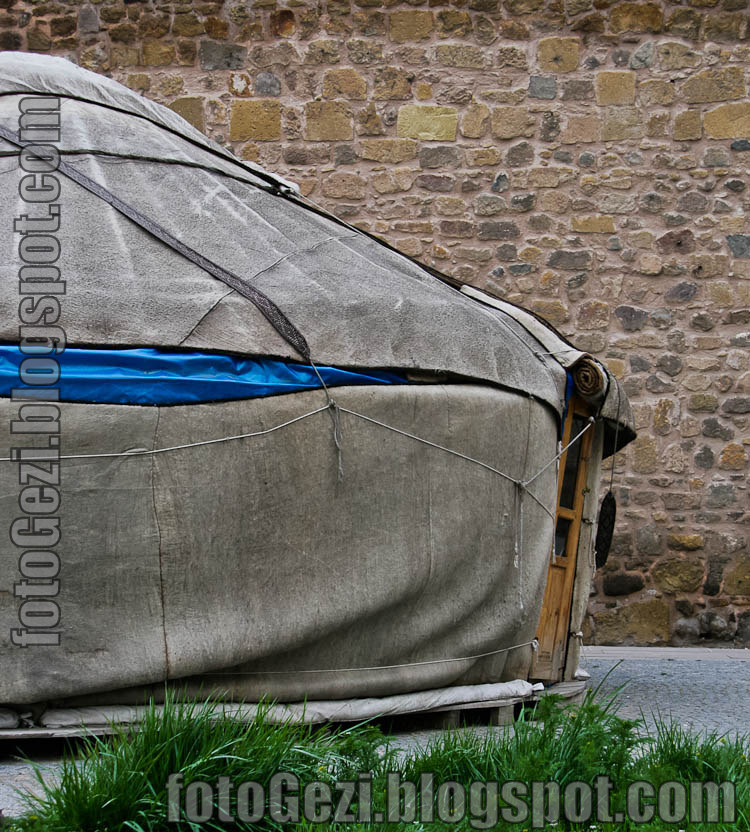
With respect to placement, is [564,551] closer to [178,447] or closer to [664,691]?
[664,691]

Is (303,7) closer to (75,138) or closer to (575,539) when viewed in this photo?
(75,138)

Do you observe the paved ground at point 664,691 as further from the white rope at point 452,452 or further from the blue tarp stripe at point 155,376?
the blue tarp stripe at point 155,376

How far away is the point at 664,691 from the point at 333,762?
245cm

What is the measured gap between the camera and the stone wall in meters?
6.40

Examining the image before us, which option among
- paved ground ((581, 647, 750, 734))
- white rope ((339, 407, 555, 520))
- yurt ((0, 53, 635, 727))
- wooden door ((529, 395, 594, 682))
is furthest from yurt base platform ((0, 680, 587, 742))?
white rope ((339, 407, 555, 520))

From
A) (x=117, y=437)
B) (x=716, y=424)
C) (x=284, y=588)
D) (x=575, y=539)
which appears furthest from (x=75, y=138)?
(x=716, y=424)

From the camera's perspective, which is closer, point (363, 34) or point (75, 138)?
point (75, 138)

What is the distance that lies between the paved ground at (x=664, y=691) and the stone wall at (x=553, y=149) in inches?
27.2

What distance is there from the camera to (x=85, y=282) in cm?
300

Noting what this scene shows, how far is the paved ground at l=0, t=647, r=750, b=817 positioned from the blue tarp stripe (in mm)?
891

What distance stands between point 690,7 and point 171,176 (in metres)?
4.14

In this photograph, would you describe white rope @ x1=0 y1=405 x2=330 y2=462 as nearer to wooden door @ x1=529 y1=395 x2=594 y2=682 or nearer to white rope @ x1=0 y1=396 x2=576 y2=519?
white rope @ x1=0 y1=396 x2=576 y2=519

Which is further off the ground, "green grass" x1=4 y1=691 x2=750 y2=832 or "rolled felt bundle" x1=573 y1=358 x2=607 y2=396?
"rolled felt bundle" x1=573 y1=358 x2=607 y2=396

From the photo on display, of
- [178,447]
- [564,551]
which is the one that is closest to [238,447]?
[178,447]
